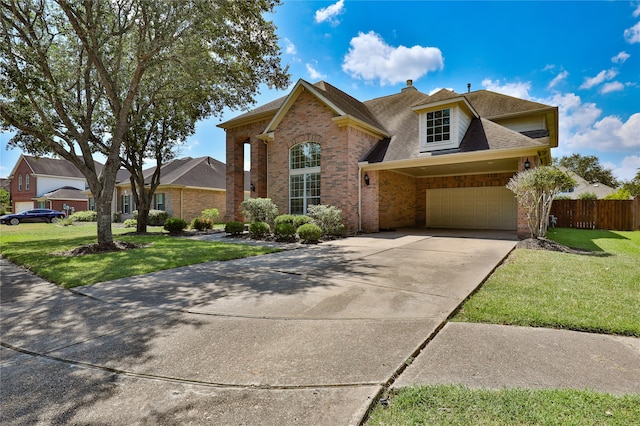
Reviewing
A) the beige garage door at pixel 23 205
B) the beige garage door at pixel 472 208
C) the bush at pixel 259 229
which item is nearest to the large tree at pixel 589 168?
the beige garage door at pixel 472 208

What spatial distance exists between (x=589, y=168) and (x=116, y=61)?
194 ft

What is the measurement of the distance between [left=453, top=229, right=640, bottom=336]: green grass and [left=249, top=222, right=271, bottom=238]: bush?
346 inches

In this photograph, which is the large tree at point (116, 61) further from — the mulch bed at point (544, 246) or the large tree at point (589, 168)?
the large tree at point (589, 168)

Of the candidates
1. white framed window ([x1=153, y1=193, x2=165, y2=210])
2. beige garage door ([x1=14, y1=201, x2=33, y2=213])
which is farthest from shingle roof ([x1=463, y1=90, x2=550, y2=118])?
beige garage door ([x1=14, y1=201, x2=33, y2=213])

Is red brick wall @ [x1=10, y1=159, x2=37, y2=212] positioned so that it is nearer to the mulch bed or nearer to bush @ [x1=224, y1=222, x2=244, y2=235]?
bush @ [x1=224, y1=222, x2=244, y2=235]

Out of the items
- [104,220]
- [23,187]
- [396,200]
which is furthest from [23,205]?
[396,200]

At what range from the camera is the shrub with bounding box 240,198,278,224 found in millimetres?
14047

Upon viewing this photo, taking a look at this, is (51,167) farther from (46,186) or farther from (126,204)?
(126,204)

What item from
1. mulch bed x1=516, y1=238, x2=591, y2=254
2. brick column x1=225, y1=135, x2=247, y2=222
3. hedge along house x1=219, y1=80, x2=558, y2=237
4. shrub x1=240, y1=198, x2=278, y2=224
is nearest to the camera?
mulch bed x1=516, y1=238, x2=591, y2=254

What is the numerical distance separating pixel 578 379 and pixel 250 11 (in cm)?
1201

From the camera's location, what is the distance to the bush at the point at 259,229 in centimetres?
1301

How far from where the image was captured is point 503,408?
2184 mm

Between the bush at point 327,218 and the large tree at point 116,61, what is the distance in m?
5.24

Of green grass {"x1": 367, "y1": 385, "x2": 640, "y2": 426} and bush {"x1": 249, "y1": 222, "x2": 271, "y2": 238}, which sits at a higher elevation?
bush {"x1": 249, "y1": 222, "x2": 271, "y2": 238}
